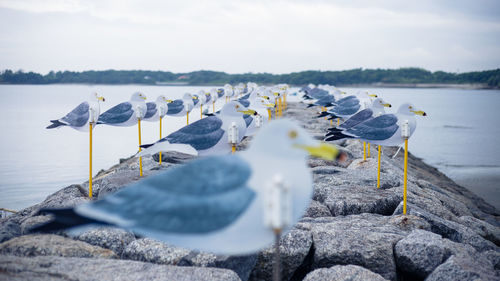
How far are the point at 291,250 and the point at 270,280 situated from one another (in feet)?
1.38

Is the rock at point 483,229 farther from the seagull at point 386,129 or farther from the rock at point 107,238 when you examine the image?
the rock at point 107,238

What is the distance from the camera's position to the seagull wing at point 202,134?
723cm

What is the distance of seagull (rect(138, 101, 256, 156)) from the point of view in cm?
717

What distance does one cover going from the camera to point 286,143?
3090mm

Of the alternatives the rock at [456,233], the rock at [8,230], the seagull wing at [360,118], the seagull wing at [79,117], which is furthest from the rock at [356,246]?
the seagull wing at [79,117]

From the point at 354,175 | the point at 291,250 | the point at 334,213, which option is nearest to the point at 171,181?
the point at 291,250

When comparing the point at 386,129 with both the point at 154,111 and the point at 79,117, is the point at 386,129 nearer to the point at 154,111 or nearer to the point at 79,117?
the point at 79,117

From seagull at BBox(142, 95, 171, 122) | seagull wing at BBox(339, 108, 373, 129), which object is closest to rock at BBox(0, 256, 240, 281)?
A: seagull wing at BBox(339, 108, 373, 129)

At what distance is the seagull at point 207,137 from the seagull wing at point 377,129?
7.31 feet

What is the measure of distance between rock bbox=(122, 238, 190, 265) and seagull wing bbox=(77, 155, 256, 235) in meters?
1.92

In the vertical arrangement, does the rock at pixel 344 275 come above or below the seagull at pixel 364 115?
below

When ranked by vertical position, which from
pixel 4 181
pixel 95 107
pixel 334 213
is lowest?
pixel 4 181

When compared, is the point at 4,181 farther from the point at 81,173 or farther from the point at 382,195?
the point at 382,195

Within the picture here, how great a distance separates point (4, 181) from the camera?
15039 millimetres
